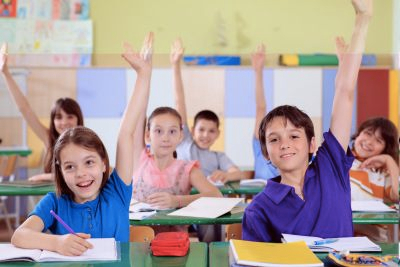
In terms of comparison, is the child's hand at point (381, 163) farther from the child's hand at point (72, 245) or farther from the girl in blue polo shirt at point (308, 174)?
the child's hand at point (72, 245)

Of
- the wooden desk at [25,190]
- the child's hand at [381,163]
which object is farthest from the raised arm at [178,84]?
the child's hand at [381,163]

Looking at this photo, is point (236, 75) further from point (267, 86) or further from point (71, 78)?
point (71, 78)

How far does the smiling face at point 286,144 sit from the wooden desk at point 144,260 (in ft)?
1.24

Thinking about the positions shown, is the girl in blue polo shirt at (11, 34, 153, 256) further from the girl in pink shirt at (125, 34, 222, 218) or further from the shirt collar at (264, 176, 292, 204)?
the girl in pink shirt at (125, 34, 222, 218)

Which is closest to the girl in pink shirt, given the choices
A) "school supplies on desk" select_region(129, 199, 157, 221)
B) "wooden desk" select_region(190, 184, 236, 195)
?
"wooden desk" select_region(190, 184, 236, 195)

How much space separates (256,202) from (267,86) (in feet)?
13.8

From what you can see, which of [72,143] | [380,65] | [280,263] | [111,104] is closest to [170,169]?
[72,143]

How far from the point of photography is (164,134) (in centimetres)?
266

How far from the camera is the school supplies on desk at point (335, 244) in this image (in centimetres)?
142

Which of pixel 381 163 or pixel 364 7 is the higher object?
pixel 364 7

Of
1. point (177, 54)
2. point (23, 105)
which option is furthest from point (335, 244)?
point (23, 105)

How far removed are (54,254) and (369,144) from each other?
6.94 ft

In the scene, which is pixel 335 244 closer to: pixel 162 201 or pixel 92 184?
pixel 92 184

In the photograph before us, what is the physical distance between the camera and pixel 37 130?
Answer: 3.48 meters
